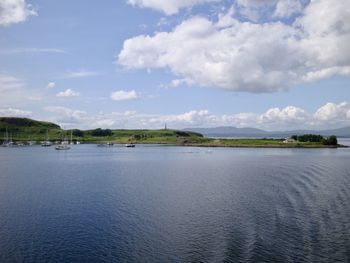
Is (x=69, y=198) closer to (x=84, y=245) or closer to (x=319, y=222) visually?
(x=84, y=245)

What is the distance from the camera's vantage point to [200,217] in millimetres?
46156

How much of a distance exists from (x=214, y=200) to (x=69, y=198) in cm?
2213

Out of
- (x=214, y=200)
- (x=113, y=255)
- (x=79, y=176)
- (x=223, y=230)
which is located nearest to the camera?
(x=113, y=255)

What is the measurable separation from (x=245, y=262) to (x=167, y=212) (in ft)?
64.4

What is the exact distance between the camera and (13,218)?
150 feet

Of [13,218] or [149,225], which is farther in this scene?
[13,218]

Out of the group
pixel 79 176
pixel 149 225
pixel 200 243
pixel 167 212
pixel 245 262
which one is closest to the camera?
pixel 245 262

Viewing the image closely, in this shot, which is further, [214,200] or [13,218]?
Result: [214,200]

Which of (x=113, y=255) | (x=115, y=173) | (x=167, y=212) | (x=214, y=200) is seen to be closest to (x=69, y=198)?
(x=167, y=212)

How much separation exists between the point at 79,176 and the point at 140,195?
102 ft

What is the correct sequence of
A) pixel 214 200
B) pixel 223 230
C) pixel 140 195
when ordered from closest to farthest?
pixel 223 230, pixel 214 200, pixel 140 195

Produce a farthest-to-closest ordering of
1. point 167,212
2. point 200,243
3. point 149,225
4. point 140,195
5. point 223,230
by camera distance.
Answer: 1. point 140,195
2. point 167,212
3. point 149,225
4. point 223,230
5. point 200,243

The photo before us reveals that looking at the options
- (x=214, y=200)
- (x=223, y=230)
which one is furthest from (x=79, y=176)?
(x=223, y=230)

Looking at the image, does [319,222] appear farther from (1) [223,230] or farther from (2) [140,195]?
(2) [140,195]
